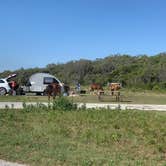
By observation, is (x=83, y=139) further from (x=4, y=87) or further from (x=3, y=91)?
(x=4, y=87)

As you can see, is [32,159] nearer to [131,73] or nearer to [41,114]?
[41,114]

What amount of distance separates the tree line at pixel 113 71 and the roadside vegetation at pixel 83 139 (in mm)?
45325

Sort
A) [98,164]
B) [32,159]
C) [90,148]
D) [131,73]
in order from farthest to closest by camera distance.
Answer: [131,73] < [90,148] < [32,159] < [98,164]

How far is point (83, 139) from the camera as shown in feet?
46.1

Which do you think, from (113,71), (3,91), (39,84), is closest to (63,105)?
(3,91)

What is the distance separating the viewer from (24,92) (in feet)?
151

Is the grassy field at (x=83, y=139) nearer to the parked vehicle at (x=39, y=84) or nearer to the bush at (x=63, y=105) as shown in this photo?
the bush at (x=63, y=105)

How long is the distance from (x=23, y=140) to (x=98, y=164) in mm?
3714

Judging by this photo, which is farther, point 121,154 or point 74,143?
point 74,143

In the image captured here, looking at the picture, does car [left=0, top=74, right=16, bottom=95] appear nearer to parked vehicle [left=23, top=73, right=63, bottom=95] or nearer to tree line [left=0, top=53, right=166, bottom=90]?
parked vehicle [left=23, top=73, right=63, bottom=95]

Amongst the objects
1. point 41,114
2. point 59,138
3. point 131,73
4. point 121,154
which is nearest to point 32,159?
point 121,154

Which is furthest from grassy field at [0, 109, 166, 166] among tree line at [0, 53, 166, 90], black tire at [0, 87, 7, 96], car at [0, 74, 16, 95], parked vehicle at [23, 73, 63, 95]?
tree line at [0, 53, 166, 90]

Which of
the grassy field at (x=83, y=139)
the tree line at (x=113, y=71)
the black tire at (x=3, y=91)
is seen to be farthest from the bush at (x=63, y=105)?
the tree line at (x=113, y=71)

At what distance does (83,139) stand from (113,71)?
75.3 metres
